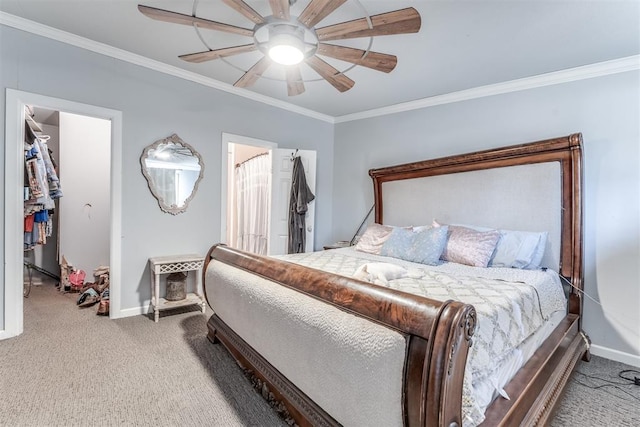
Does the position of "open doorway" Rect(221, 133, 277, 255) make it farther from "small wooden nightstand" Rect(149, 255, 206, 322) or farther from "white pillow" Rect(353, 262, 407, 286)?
"white pillow" Rect(353, 262, 407, 286)

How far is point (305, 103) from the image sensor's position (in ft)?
13.3

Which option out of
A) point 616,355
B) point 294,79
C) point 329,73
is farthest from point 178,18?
point 616,355

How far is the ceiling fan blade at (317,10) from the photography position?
1538 mm

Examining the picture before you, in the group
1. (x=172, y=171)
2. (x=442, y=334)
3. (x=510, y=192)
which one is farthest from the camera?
(x=172, y=171)

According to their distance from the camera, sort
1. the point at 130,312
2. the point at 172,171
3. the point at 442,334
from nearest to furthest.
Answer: the point at 442,334 < the point at 130,312 < the point at 172,171

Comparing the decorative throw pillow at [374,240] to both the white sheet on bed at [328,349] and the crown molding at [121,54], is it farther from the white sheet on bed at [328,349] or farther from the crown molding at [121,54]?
the crown molding at [121,54]

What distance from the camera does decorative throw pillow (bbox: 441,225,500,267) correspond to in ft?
8.29

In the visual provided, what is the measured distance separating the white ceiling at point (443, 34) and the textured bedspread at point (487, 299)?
1867mm

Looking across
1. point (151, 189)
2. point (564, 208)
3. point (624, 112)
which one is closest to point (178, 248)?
point (151, 189)

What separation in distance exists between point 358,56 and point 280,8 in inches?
24.2

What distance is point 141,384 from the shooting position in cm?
185

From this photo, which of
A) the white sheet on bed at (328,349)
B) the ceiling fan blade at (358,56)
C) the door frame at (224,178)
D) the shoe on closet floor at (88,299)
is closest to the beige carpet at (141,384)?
the white sheet on bed at (328,349)

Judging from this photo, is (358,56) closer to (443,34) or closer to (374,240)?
(443,34)

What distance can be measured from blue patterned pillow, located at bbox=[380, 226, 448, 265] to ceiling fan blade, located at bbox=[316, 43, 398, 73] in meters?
1.52
